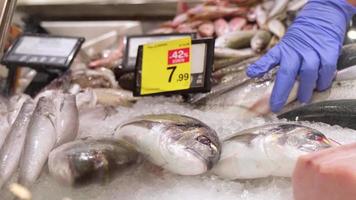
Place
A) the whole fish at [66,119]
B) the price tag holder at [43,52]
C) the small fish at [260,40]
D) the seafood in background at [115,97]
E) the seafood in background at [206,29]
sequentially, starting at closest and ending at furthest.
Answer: the whole fish at [66,119]
the seafood in background at [115,97]
the price tag holder at [43,52]
the small fish at [260,40]
the seafood in background at [206,29]

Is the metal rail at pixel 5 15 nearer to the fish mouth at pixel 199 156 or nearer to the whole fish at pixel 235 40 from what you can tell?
the fish mouth at pixel 199 156

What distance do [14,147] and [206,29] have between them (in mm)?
1498

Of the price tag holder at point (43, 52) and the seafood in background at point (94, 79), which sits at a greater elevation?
the price tag holder at point (43, 52)

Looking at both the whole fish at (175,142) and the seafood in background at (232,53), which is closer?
the whole fish at (175,142)

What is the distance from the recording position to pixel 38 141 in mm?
→ 1316

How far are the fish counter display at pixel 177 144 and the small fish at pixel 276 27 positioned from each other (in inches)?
25.2

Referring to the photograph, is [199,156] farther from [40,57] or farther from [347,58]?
[40,57]

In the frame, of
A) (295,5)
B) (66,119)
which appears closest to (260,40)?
(295,5)

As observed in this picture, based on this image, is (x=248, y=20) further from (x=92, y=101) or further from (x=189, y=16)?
(x=92, y=101)

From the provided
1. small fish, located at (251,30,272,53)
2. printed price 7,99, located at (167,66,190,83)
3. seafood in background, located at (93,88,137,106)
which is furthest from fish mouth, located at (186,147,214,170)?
small fish, located at (251,30,272,53)

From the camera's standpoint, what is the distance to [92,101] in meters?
1.82

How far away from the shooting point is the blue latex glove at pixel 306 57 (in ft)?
5.36

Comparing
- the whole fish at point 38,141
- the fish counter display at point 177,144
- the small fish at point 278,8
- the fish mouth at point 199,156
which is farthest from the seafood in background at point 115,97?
the small fish at point 278,8

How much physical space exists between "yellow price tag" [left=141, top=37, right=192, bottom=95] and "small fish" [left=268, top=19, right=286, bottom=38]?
860 mm
